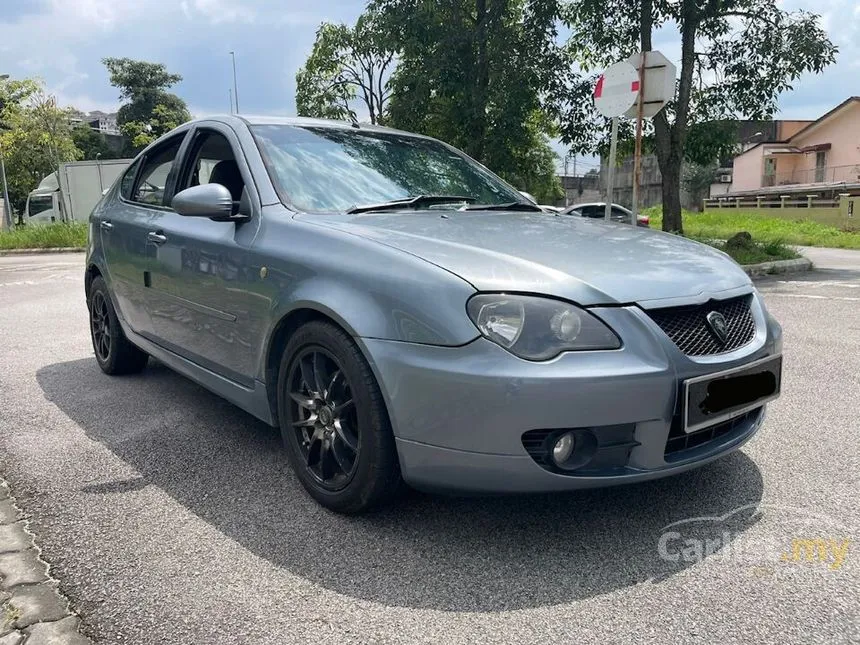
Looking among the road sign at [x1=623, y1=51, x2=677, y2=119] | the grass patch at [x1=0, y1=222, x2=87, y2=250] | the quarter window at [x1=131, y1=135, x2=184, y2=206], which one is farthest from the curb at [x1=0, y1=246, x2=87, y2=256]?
the quarter window at [x1=131, y1=135, x2=184, y2=206]

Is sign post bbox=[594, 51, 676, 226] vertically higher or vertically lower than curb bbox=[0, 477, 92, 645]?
higher

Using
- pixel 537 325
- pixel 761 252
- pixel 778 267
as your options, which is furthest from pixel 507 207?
pixel 761 252

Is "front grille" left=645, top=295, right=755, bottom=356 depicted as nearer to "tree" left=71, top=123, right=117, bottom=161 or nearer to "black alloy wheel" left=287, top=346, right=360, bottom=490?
"black alloy wheel" left=287, top=346, right=360, bottom=490

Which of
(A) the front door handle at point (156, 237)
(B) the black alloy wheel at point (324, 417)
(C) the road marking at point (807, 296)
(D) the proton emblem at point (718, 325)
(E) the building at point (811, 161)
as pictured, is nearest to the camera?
(D) the proton emblem at point (718, 325)

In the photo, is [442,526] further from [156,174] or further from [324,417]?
[156,174]

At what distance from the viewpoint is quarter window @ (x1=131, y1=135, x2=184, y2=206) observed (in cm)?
411

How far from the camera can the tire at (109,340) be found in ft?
15.3

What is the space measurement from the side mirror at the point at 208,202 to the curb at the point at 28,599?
1377mm

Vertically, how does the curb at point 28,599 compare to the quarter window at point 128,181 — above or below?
below

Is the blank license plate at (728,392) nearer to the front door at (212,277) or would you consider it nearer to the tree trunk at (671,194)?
the front door at (212,277)

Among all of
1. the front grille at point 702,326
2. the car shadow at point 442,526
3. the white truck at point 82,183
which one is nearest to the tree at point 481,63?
the car shadow at point 442,526

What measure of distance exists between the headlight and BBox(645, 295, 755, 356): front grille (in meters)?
0.22

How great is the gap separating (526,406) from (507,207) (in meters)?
1.73

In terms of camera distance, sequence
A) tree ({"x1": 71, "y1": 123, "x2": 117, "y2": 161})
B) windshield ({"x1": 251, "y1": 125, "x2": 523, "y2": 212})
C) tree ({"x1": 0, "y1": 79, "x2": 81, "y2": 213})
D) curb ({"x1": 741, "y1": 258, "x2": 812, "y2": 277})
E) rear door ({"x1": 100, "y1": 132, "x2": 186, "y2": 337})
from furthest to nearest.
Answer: tree ({"x1": 71, "y1": 123, "x2": 117, "y2": 161})
tree ({"x1": 0, "y1": 79, "x2": 81, "y2": 213})
curb ({"x1": 741, "y1": 258, "x2": 812, "y2": 277})
rear door ({"x1": 100, "y1": 132, "x2": 186, "y2": 337})
windshield ({"x1": 251, "y1": 125, "x2": 523, "y2": 212})
